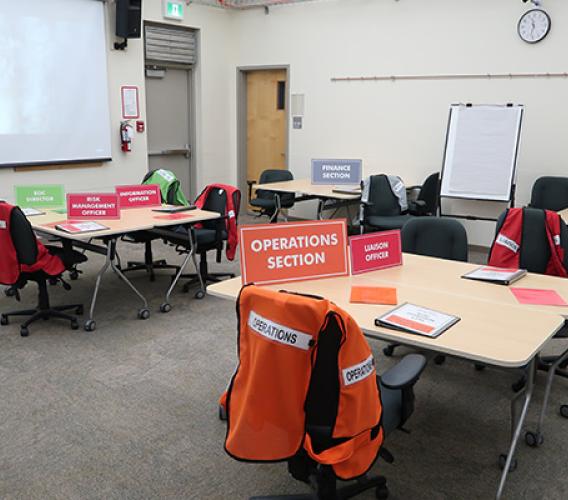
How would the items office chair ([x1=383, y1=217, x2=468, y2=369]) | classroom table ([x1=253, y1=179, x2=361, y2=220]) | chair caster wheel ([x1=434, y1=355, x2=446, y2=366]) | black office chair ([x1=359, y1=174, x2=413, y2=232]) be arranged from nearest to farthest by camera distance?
office chair ([x1=383, y1=217, x2=468, y2=369])
chair caster wheel ([x1=434, y1=355, x2=446, y2=366])
black office chair ([x1=359, y1=174, x2=413, y2=232])
classroom table ([x1=253, y1=179, x2=361, y2=220])

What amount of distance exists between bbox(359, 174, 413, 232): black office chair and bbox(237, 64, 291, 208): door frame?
91.6 inches

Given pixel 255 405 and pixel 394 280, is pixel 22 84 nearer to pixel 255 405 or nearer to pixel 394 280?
pixel 394 280

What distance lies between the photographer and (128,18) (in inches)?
258

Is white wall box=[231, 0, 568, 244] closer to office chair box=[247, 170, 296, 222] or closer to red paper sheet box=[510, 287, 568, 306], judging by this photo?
office chair box=[247, 170, 296, 222]

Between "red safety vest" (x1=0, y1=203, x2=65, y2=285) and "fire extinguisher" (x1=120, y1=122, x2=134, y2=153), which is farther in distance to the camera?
"fire extinguisher" (x1=120, y1=122, x2=134, y2=153)

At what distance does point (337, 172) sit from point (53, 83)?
3.21m

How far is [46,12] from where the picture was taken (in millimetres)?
6176

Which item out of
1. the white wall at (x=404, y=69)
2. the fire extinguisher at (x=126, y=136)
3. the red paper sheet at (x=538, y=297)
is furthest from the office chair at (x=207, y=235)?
the white wall at (x=404, y=69)

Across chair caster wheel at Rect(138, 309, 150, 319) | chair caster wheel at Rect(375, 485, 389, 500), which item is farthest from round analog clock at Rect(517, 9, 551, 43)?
chair caster wheel at Rect(375, 485, 389, 500)

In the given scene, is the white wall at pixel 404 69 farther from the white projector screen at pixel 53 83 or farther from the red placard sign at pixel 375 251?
the red placard sign at pixel 375 251

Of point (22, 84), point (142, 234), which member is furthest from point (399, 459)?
point (22, 84)

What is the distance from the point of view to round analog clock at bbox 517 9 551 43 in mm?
5660

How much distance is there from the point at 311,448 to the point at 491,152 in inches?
192

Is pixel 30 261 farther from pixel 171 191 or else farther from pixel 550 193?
pixel 550 193
